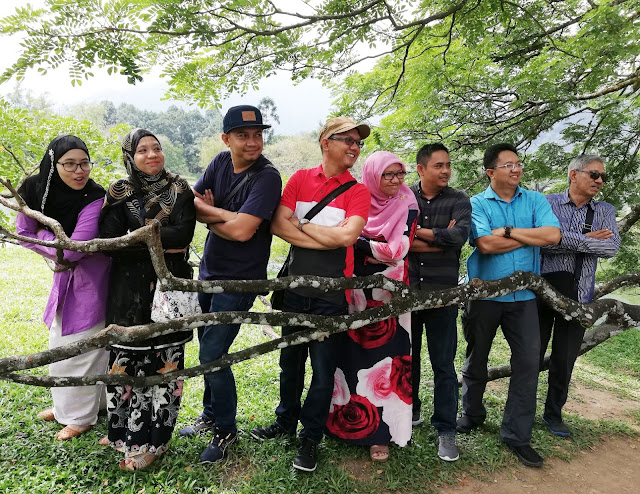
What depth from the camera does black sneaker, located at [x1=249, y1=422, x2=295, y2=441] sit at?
10.4 feet

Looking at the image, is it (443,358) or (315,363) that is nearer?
(315,363)

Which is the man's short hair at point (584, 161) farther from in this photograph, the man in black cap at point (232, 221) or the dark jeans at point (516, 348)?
the man in black cap at point (232, 221)

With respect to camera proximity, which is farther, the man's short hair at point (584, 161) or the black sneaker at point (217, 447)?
the man's short hair at point (584, 161)

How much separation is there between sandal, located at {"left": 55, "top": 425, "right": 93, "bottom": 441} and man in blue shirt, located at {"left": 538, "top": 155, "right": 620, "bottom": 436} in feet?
11.5

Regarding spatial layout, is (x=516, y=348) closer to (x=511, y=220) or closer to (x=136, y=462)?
(x=511, y=220)

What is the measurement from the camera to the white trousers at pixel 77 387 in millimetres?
3020

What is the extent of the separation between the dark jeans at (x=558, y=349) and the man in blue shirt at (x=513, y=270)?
1.60ft

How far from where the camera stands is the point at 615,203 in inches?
213

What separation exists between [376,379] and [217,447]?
112cm

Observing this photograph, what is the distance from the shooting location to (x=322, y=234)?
2561 mm

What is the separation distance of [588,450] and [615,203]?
313 cm

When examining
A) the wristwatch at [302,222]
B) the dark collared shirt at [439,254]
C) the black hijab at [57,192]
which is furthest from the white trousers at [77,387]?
the dark collared shirt at [439,254]

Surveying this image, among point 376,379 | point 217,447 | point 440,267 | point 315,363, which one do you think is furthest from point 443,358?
point 217,447

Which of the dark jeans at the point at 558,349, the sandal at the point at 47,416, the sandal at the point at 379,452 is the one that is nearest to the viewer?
the sandal at the point at 379,452
